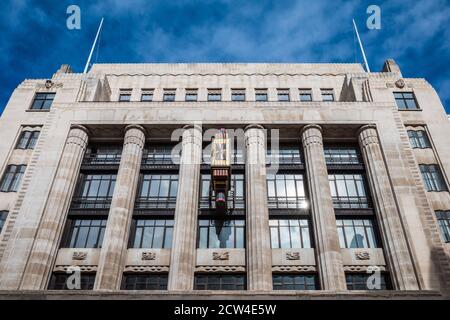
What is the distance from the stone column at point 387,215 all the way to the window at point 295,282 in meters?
5.14

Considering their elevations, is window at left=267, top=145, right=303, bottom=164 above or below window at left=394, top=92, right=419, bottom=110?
below

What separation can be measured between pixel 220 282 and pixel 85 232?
10760 millimetres

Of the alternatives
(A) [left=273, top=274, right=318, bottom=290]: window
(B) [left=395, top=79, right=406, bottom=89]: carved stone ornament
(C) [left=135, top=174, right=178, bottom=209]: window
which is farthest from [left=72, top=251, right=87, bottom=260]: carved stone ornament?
(B) [left=395, top=79, right=406, bottom=89]: carved stone ornament

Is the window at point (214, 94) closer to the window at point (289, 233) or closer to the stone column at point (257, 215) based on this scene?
the stone column at point (257, 215)

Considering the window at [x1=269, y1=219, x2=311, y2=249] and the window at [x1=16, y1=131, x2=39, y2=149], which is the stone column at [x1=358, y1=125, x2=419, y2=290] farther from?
the window at [x1=16, y1=131, x2=39, y2=149]

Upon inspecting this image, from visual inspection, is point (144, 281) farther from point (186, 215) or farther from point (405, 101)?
point (405, 101)

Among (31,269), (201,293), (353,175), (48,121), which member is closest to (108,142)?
(48,121)

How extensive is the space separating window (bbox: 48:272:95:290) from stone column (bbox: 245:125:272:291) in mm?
10565

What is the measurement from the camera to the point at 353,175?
101 ft

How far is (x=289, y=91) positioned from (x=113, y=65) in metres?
20.2

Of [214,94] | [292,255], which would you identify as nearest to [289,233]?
[292,255]

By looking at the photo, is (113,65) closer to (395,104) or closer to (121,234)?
(121,234)

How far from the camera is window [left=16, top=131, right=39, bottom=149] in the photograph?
32250mm

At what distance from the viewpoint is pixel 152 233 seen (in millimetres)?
27812
